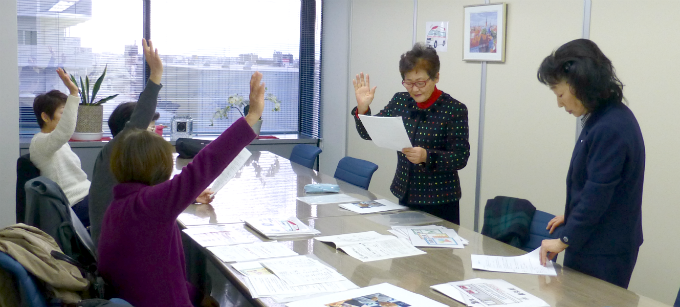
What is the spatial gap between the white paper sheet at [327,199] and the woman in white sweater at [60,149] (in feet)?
4.59

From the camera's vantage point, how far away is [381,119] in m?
2.59

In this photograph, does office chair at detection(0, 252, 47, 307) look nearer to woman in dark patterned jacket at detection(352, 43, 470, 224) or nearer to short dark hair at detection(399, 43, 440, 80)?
woman in dark patterned jacket at detection(352, 43, 470, 224)

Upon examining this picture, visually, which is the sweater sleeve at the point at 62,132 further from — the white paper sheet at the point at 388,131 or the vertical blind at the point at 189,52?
the vertical blind at the point at 189,52

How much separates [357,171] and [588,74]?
6.87ft

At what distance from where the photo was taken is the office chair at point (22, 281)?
151cm

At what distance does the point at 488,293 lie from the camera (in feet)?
5.81

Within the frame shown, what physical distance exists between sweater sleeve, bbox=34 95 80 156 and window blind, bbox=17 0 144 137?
218 centimetres

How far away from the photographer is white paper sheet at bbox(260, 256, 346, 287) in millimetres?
1857

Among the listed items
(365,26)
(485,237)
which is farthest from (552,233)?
(365,26)

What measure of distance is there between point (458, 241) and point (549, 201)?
1665 millimetres

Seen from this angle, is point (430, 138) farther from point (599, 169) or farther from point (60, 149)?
point (60, 149)

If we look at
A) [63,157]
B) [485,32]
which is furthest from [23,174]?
[485,32]

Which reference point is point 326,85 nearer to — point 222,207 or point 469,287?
point 222,207

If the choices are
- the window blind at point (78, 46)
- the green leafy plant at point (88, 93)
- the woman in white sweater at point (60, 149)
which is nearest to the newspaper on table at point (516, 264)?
the woman in white sweater at point (60, 149)
